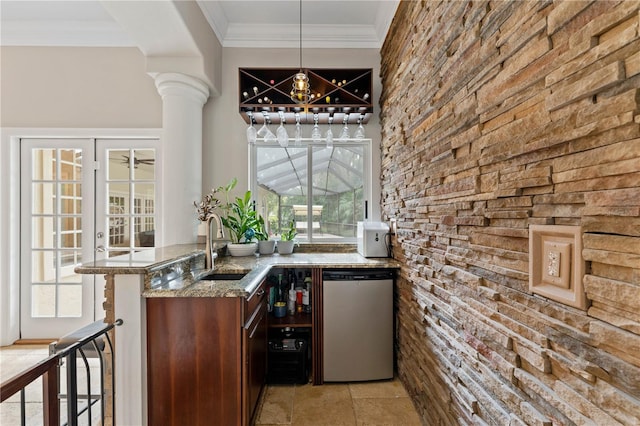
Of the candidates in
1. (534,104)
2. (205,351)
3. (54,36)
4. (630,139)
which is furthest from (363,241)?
(54,36)

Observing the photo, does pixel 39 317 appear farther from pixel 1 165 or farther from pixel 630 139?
pixel 630 139

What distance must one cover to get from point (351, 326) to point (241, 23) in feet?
9.82

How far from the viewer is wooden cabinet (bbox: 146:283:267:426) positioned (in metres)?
1.46

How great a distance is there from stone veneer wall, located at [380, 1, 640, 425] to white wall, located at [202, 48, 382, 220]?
1.17m

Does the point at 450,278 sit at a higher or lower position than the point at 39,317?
higher

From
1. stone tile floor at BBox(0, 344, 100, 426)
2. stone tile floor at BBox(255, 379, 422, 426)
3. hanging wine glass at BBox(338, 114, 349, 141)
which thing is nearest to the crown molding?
hanging wine glass at BBox(338, 114, 349, 141)

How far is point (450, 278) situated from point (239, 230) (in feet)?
6.28

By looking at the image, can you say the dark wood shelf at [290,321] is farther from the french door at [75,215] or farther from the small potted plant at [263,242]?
the french door at [75,215]

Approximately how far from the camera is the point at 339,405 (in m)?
1.92

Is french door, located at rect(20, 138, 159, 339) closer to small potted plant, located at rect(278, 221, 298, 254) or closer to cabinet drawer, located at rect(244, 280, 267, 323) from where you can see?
small potted plant, located at rect(278, 221, 298, 254)

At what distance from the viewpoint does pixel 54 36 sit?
272 cm

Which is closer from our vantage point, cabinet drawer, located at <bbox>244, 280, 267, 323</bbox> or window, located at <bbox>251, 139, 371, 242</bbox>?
cabinet drawer, located at <bbox>244, 280, 267, 323</bbox>

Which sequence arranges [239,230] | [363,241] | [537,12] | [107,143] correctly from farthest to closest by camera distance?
[107,143], [239,230], [363,241], [537,12]

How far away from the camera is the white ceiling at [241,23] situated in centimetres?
246
